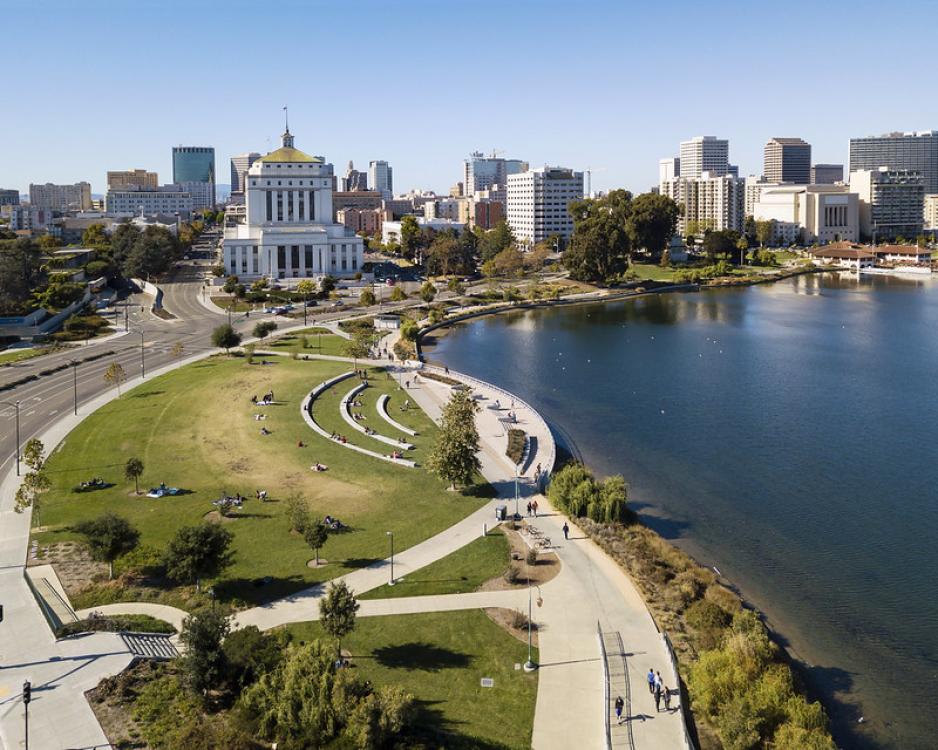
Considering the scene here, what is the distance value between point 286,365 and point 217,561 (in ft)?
96.0

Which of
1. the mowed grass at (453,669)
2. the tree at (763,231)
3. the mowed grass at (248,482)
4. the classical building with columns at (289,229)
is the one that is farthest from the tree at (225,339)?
the tree at (763,231)

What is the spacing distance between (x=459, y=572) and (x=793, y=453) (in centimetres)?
1834

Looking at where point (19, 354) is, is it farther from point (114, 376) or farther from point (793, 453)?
point (793, 453)

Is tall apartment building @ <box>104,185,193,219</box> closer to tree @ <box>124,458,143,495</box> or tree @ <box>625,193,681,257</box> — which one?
tree @ <box>625,193,681,257</box>

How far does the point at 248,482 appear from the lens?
98.8 ft

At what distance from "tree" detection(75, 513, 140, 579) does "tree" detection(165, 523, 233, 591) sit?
1505 millimetres

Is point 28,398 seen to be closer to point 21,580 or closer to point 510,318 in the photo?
point 21,580

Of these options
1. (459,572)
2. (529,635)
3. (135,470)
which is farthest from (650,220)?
(529,635)

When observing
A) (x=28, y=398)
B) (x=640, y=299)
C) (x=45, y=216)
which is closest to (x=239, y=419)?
(x=28, y=398)

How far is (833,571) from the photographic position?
2478 cm

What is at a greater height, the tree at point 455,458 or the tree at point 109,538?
the tree at point 455,458

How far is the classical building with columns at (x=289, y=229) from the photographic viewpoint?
291ft

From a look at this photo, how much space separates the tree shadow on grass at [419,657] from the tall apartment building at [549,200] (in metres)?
116

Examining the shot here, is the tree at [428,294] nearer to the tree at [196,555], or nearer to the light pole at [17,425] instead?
the light pole at [17,425]
